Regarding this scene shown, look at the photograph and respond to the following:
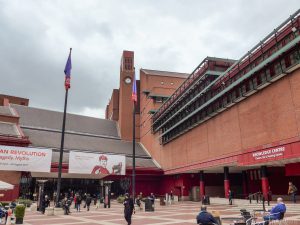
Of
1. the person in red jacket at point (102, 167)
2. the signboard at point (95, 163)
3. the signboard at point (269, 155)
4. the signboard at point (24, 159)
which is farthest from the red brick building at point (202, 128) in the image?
the person in red jacket at point (102, 167)

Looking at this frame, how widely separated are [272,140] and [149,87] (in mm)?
41542

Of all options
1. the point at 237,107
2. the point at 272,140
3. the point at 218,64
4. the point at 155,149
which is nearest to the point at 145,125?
the point at 155,149

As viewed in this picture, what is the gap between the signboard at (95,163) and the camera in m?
48.6

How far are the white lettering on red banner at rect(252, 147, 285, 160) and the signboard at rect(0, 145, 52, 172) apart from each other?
30.4m

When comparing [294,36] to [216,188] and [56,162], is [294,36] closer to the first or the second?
[216,188]

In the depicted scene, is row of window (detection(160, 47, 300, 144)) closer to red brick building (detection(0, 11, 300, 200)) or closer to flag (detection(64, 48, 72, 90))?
red brick building (detection(0, 11, 300, 200))

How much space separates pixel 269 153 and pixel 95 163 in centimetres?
3187

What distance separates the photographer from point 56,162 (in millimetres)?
48375

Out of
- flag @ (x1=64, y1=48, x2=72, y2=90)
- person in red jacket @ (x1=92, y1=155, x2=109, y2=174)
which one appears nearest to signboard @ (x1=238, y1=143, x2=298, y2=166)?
flag @ (x1=64, y1=48, x2=72, y2=90)

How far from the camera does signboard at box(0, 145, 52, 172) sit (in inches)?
1592

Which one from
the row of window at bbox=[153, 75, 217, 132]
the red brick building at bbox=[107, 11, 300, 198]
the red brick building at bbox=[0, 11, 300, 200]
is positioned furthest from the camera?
the row of window at bbox=[153, 75, 217, 132]

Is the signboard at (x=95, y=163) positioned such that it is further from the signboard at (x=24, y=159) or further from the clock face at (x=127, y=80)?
the clock face at (x=127, y=80)

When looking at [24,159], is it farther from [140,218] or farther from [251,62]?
[251,62]

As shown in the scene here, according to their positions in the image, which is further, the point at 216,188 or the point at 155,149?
the point at 155,149
